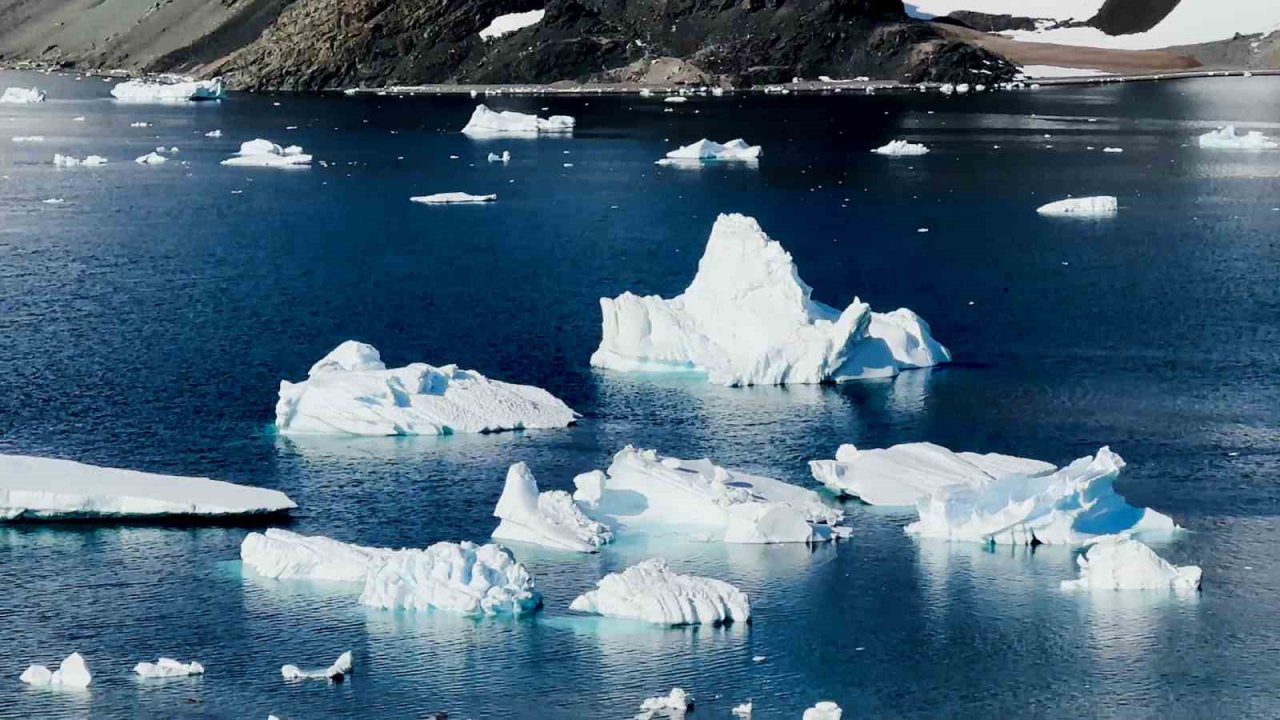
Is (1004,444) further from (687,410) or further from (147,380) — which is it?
(147,380)

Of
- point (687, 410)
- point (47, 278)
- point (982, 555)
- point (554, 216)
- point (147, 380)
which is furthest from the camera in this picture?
point (554, 216)

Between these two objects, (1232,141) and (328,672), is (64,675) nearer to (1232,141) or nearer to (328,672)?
(328,672)

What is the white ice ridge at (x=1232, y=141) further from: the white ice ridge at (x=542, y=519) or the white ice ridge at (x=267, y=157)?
the white ice ridge at (x=542, y=519)

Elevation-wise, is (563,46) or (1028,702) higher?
(563,46)

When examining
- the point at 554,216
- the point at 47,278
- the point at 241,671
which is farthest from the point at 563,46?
the point at 241,671

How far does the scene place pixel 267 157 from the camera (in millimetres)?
81812

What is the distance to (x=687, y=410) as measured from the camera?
3500 centimetres

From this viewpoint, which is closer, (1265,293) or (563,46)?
(1265,293)

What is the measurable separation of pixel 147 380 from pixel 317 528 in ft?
37.1

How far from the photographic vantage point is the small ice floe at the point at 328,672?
21812 millimetres

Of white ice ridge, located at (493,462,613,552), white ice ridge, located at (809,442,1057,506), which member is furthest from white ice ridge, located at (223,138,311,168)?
white ice ridge, located at (493,462,613,552)

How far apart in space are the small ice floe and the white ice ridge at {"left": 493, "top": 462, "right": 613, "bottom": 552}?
5258 millimetres

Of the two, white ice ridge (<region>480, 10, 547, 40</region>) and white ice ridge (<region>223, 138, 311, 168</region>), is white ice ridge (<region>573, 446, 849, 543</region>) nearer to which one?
white ice ridge (<region>223, 138, 311, 168</region>)

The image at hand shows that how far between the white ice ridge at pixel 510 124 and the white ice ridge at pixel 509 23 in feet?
102
